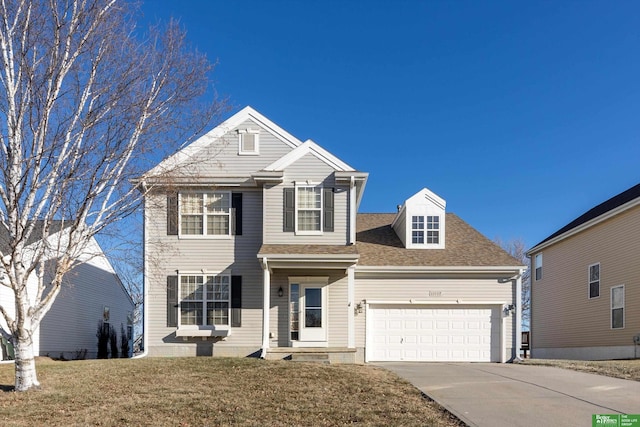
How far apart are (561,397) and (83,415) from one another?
7.95m

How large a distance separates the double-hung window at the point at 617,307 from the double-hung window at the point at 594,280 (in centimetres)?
97

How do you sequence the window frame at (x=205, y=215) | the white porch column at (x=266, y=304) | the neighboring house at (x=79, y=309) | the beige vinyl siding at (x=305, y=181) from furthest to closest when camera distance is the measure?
the neighboring house at (x=79, y=309) < the window frame at (x=205, y=215) < the beige vinyl siding at (x=305, y=181) < the white porch column at (x=266, y=304)

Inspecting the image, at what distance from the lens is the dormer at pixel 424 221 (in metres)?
17.6

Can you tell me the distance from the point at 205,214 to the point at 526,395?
10371 millimetres

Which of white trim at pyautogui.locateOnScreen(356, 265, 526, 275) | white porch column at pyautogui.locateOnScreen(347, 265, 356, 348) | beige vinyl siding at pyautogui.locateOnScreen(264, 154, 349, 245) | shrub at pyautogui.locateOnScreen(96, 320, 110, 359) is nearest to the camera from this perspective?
white porch column at pyautogui.locateOnScreen(347, 265, 356, 348)

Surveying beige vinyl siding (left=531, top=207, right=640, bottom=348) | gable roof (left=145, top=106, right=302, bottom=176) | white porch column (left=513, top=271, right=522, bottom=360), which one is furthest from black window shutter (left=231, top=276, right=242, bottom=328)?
beige vinyl siding (left=531, top=207, right=640, bottom=348)

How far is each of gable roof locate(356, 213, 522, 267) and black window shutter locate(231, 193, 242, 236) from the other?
398cm

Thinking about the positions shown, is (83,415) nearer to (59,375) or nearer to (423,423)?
(59,375)

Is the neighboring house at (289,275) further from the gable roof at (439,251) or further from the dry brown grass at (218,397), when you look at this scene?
the dry brown grass at (218,397)

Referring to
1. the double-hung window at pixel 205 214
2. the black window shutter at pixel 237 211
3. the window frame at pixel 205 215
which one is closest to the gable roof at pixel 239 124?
the window frame at pixel 205 215

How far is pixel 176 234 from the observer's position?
15961 mm

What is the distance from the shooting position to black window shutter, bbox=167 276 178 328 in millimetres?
15523

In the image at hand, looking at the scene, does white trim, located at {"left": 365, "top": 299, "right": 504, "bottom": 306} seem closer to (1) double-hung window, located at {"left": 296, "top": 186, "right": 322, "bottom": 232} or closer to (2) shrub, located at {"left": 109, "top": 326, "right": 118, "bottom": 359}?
(1) double-hung window, located at {"left": 296, "top": 186, "right": 322, "bottom": 232}

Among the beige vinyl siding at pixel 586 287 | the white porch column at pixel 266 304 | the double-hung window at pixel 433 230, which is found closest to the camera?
the white porch column at pixel 266 304
